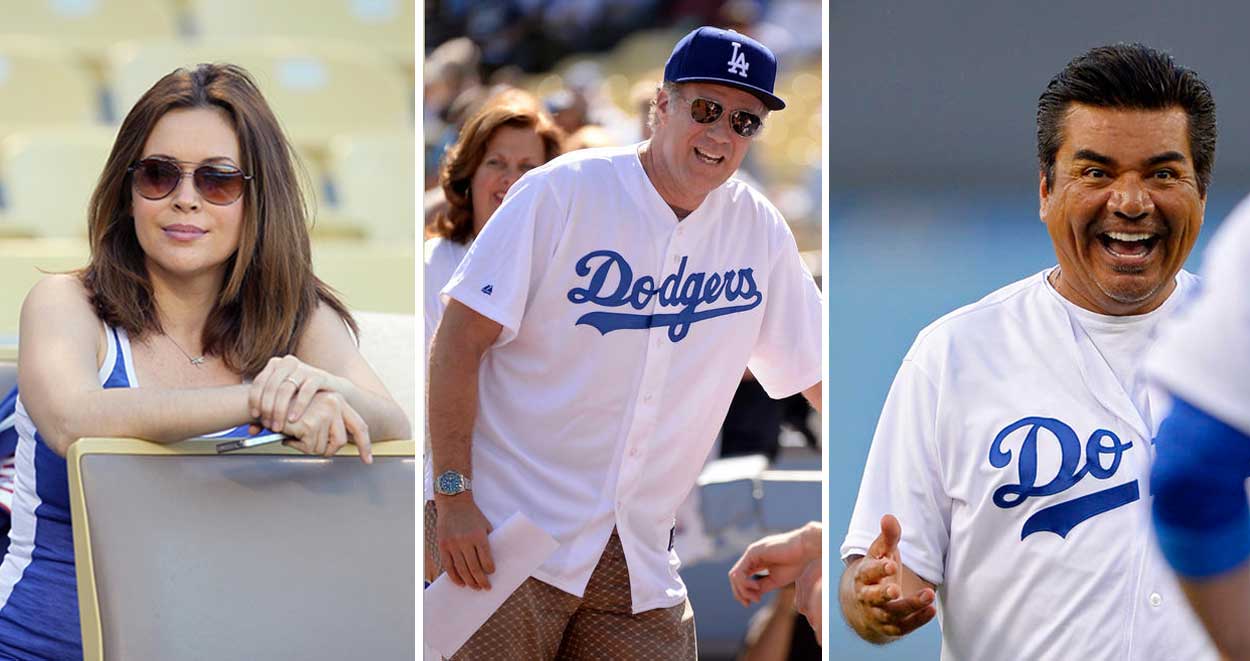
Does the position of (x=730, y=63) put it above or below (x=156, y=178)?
above

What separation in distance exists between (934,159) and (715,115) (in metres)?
0.52

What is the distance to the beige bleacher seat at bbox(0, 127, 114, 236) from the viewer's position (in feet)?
14.2

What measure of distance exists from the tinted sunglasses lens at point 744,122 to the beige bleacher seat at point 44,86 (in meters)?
3.19

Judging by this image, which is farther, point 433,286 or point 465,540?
point 433,286

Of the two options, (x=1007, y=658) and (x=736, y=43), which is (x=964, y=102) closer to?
(x=736, y=43)

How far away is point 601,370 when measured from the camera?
260 centimetres

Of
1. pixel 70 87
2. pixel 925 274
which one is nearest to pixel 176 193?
pixel 925 274

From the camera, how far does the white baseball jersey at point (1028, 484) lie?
237cm

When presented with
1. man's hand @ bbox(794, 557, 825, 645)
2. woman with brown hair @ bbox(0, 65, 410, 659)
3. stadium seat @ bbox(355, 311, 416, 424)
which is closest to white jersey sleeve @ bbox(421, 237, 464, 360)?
stadium seat @ bbox(355, 311, 416, 424)

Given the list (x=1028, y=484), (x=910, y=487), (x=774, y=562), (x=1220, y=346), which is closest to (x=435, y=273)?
(x=774, y=562)

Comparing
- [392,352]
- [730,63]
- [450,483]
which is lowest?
[450,483]

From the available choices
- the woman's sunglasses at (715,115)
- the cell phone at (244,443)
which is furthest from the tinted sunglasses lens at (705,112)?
the cell phone at (244,443)

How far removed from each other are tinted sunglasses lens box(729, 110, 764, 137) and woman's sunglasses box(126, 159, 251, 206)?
84 cm

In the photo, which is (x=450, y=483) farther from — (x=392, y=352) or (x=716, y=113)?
(x=716, y=113)
